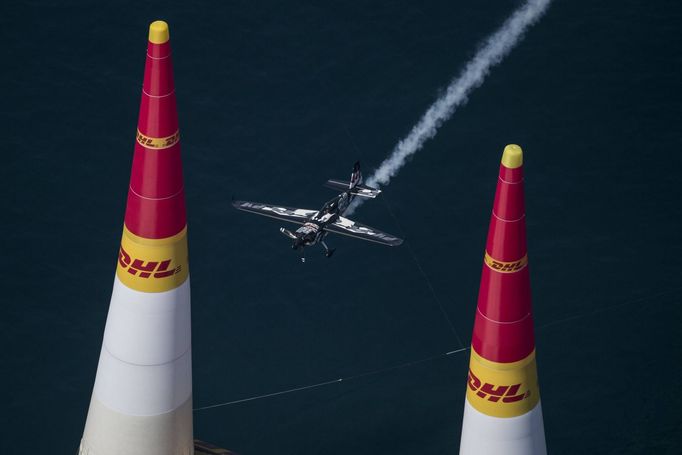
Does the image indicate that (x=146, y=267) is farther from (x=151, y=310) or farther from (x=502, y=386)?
(x=502, y=386)

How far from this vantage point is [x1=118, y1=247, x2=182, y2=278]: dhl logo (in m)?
39.4

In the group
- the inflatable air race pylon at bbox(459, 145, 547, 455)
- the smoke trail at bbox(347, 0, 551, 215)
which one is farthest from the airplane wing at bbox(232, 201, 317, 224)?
the inflatable air race pylon at bbox(459, 145, 547, 455)

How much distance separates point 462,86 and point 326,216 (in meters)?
11.4

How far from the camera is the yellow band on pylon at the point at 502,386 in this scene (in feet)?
125

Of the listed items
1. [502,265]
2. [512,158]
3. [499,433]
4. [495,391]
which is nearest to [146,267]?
[502,265]

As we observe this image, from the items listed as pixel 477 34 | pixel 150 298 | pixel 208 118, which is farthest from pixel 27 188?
pixel 150 298

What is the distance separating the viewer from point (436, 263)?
70.1m

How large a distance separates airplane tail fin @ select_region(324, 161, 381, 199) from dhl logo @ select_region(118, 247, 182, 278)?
2921 cm

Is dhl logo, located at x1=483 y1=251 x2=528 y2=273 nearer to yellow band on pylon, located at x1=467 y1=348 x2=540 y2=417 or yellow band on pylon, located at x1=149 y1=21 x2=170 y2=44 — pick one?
yellow band on pylon, located at x1=467 y1=348 x2=540 y2=417

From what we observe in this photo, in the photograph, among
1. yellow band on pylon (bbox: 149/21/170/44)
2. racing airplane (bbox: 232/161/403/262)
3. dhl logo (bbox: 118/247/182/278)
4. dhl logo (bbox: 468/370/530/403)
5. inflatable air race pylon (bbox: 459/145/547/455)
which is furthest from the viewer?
racing airplane (bbox: 232/161/403/262)

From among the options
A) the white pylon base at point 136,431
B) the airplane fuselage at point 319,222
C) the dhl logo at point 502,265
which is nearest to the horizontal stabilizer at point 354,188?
the airplane fuselage at point 319,222

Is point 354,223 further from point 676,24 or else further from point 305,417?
point 676,24

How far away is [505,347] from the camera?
1491 inches

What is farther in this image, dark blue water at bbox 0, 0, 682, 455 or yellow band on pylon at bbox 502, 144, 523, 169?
dark blue water at bbox 0, 0, 682, 455
